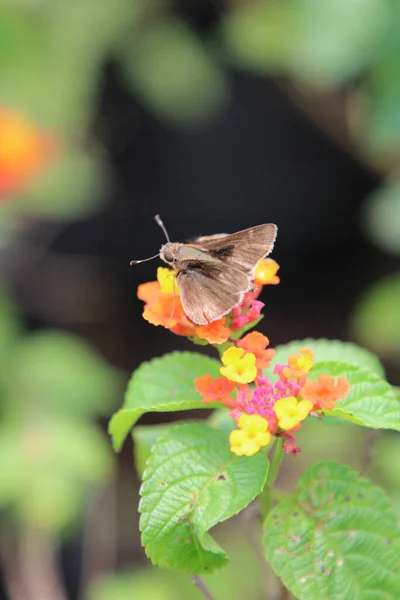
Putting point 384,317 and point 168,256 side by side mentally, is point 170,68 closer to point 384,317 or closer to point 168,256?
point 384,317

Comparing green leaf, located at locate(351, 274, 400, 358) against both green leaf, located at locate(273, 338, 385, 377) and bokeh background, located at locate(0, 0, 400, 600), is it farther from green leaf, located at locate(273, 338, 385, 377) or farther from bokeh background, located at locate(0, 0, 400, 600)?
green leaf, located at locate(273, 338, 385, 377)

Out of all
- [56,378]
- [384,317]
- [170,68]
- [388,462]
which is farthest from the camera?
[170,68]

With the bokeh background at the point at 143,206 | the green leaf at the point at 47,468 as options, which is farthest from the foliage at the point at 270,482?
the green leaf at the point at 47,468

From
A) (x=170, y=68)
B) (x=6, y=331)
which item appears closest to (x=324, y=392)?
(x=6, y=331)

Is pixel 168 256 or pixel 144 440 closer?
pixel 168 256

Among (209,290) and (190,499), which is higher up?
(209,290)

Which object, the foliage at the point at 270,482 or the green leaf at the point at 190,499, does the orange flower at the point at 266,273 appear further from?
the green leaf at the point at 190,499

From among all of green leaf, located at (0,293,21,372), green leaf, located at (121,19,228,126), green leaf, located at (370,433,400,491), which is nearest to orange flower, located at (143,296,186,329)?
green leaf, located at (370,433,400,491)
